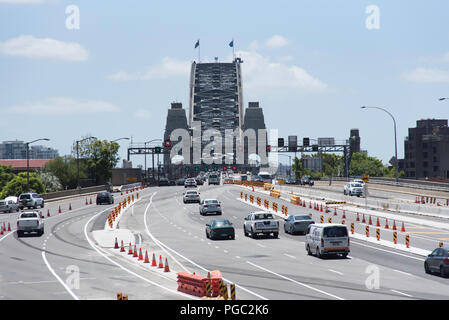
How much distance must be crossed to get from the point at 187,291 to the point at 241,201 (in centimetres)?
6110

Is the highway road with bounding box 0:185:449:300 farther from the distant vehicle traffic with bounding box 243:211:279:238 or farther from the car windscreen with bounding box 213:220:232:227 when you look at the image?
the car windscreen with bounding box 213:220:232:227

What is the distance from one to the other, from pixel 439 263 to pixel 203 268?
422 inches

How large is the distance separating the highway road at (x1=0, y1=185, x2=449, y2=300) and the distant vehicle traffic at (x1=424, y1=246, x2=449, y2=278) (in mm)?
516

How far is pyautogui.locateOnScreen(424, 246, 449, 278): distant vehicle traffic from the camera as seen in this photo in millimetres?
28281

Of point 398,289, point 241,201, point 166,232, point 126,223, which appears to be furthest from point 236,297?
point 241,201

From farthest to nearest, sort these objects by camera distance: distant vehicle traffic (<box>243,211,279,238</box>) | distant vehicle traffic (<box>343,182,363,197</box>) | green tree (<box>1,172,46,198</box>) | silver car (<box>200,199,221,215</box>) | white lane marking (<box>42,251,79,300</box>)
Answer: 1. green tree (<box>1,172,46,198</box>)
2. distant vehicle traffic (<box>343,182,363,197</box>)
3. silver car (<box>200,199,221,215</box>)
4. distant vehicle traffic (<box>243,211,279,238</box>)
5. white lane marking (<box>42,251,79,300</box>)

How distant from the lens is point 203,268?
3256 cm

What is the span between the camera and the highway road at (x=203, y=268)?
82.4 ft

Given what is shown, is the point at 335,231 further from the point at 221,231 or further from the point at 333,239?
the point at 221,231

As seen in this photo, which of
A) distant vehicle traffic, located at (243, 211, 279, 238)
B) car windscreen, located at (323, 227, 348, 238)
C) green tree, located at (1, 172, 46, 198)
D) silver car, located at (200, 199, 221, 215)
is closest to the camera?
car windscreen, located at (323, 227, 348, 238)

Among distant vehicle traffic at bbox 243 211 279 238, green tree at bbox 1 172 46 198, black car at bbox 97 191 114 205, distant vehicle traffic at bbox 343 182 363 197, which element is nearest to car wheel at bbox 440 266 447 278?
distant vehicle traffic at bbox 243 211 279 238
